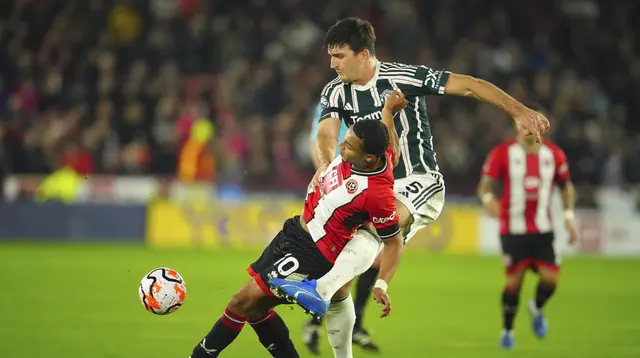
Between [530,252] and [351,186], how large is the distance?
14.2 feet

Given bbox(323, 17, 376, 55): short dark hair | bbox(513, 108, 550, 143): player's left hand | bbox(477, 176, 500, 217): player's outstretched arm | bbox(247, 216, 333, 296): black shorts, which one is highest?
bbox(323, 17, 376, 55): short dark hair

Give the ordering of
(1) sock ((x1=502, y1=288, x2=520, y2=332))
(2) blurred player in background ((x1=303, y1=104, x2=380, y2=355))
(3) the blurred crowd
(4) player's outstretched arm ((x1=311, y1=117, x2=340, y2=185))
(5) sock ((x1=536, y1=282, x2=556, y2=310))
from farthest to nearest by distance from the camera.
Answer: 1. (3) the blurred crowd
2. (5) sock ((x1=536, y1=282, x2=556, y2=310))
3. (1) sock ((x1=502, y1=288, x2=520, y2=332))
4. (2) blurred player in background ((x1=303, y1=104, x2=380, y2=355))
5. (4) player's outstretched arm ((x1=311, y1=117, x2=340, y2=185))

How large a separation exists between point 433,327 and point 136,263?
665 cm

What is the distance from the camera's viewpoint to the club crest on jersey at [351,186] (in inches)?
244

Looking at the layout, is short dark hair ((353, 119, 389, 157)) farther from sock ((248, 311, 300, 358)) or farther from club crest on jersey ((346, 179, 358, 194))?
sock ((248, 311, 300, 358))

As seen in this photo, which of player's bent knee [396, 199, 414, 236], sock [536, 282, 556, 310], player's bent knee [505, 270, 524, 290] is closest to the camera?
player's bent knee [396, 199, 414, 236]

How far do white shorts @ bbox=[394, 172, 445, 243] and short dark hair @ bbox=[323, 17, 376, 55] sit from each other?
3.34ft

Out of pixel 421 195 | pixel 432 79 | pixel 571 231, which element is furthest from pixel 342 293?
pixel 571 231

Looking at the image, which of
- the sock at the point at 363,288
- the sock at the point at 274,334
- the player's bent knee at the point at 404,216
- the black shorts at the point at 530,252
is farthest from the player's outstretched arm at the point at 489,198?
the sock at the point at 274,334

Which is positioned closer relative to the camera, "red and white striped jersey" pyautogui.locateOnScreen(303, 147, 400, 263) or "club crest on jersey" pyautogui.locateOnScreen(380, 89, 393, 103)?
"red and white striped jersey" pyautogui.locateOnScreen(303, 147, 400, 263)

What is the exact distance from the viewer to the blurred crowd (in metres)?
19.5

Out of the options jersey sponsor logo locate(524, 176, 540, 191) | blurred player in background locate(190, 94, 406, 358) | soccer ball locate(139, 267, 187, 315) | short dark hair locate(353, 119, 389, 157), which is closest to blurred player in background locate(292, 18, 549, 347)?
blurred player in background locate(190, 94, 406, 358)

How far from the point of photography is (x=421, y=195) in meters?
7.29

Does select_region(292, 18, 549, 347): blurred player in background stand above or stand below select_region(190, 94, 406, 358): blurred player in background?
above
